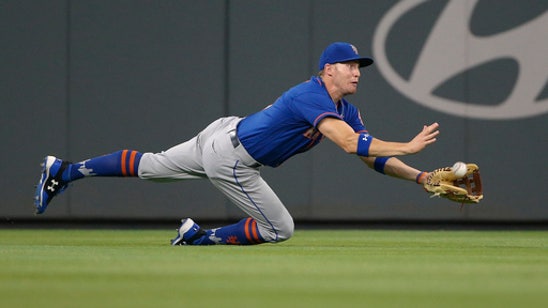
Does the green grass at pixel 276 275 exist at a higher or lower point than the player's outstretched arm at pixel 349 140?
lower

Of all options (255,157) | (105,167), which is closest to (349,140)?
(255,157)

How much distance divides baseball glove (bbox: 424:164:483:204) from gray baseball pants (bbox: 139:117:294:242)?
1.01 meters

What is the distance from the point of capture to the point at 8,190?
11.3m

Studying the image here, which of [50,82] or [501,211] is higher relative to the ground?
[50,82]

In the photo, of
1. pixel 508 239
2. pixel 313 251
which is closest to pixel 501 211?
pixel 508 239

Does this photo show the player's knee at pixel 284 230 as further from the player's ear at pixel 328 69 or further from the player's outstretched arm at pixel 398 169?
the player's ear at pixel 328 69

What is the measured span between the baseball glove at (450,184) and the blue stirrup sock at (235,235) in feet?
3.92

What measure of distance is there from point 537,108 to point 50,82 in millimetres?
4867

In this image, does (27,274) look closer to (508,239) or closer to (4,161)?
(508,239)

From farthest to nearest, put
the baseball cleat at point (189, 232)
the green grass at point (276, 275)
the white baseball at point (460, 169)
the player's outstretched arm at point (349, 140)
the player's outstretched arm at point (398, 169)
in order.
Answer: the baseball cleat at point (189, 232) < the player's outstretched arm at point (398, 169) < the white baseball at point (460, 169) < the player's outstretched arm at point (349, 140) < the green grass at point (276, 275)

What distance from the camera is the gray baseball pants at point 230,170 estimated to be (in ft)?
24.5

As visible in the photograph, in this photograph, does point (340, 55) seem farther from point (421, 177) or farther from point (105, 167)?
point (105, 167)

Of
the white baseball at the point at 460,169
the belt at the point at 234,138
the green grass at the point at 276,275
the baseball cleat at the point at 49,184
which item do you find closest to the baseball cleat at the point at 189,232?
the green grass at the point at 276,275

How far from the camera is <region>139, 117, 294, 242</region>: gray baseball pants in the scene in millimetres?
7480
